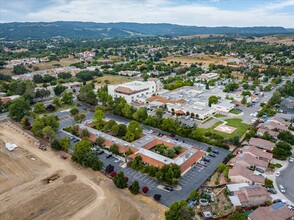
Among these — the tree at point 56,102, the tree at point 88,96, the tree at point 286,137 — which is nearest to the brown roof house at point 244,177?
the tree at point 286,137

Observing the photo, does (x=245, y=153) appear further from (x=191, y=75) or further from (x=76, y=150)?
(x=191, y=75)

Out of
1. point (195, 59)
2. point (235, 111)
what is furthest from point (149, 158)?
point (195, 59)

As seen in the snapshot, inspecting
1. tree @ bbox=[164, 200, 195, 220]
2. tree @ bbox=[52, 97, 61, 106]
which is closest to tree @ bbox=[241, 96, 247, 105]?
tree @ bbox=[164, 200, 195, 220]

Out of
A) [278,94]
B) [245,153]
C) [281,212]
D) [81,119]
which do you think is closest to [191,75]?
[278,94]

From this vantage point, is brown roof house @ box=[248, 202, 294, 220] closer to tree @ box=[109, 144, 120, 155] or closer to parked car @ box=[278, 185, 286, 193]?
parked car @ box=[278, 185, 286, 193]

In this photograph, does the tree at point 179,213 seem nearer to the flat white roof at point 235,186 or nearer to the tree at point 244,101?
the flat white roof at point 235,186

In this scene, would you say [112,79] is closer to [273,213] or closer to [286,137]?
[286,137]

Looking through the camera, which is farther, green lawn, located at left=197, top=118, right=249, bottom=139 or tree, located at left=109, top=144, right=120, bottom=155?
green lawn, located at left=197, top=118, right=249, bottom=139
